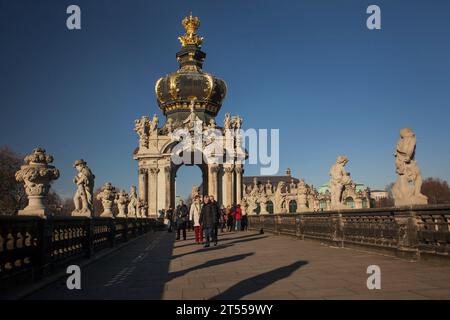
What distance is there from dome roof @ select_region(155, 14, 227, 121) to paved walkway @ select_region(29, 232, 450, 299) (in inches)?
1823

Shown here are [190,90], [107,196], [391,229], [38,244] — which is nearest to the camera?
[38,244]

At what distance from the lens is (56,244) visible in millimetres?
11008

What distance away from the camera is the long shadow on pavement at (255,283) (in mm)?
7461

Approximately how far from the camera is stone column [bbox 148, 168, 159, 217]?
167ft

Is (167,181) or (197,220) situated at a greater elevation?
(167,181)

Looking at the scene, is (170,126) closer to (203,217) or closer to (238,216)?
(238,216)

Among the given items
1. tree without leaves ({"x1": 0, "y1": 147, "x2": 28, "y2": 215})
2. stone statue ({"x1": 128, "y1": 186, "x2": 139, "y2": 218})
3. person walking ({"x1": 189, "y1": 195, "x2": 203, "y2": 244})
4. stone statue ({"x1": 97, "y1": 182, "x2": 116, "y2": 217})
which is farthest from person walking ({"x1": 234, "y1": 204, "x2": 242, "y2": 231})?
tree without leaves ({"x1": 0, "y1": 147, "x2": 28, "y2": 215})

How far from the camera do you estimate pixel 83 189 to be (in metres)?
15.5

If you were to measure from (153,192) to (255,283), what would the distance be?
142 feet

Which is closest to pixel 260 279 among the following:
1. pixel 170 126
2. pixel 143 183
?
pixel 143 183

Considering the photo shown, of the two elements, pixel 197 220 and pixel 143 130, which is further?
pixel 143 130

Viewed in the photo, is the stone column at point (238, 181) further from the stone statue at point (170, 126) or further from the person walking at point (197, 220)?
the person walking at point (197, 220)
